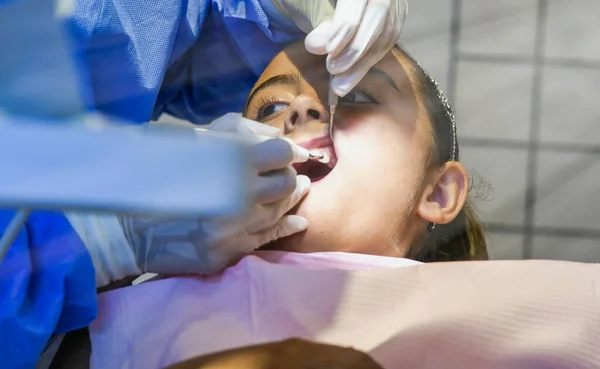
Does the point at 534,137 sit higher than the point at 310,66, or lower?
lower

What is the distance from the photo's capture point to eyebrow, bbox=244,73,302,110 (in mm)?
807

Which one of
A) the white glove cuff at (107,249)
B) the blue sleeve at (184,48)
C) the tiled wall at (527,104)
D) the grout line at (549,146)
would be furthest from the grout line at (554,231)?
the white glove cuff at (107,249)

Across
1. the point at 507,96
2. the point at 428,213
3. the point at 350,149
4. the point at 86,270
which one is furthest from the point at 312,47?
the point at 507,96

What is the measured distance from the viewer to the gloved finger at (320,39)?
762mm

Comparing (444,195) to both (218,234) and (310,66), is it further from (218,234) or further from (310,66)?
(218,234)

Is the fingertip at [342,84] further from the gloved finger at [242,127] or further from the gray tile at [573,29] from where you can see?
the gray tile at [573,29]

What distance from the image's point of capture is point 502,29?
1181 millimetres

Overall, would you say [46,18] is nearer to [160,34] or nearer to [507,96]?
[160,34]

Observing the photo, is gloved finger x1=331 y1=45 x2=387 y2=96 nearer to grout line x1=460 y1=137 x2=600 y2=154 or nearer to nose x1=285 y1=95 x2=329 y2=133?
nose x1=285 y1=95 x2=329 y2=133

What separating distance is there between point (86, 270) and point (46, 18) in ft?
0.85

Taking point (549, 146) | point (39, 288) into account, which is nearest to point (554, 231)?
point (549, 146)

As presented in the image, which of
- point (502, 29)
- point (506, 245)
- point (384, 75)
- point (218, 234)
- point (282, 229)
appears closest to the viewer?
point (218, 234)

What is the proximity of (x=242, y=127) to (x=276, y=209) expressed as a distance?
83 millimetres

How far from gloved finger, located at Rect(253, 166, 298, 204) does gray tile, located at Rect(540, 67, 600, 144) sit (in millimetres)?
601
